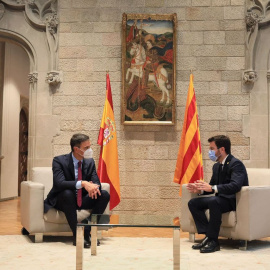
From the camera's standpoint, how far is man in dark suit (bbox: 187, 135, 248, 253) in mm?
4711

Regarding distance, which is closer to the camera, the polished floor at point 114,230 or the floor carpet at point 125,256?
the floor carpet at point 125,256

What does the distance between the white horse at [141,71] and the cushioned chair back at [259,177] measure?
85.1 inches

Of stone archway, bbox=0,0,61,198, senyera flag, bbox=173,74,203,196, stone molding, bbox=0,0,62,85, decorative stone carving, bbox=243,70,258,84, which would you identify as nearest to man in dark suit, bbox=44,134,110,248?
senyera flag, bbox=173,74,203,196

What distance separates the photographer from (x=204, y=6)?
24.7 feet

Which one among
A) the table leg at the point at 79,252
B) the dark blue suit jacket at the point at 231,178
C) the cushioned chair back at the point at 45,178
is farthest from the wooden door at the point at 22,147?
the table leg at the point at 79,252

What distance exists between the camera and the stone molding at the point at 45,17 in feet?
25.0

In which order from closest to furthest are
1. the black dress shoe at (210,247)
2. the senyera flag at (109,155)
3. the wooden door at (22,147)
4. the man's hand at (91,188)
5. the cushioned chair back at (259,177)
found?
the black dress shoe at (210,247) → the man's hand at (91,188) → the cushioned chair back at (259,177) → the senyera flag at (109,155) → the wooden door at (22,147)

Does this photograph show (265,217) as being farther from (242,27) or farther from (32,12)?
(32,12)

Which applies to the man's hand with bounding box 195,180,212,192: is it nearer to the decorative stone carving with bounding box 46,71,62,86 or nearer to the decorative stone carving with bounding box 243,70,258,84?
the decorative stone carving with bounding box 243,70,258,84

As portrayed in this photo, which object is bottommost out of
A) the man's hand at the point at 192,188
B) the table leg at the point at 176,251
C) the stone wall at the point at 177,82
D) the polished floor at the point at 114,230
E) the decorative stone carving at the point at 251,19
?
the polished floor at the point at 114,230

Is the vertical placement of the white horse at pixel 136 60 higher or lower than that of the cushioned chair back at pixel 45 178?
higher

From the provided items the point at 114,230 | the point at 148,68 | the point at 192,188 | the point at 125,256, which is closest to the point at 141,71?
the point at 148,68

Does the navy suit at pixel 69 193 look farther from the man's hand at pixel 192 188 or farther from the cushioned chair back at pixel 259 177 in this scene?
the cushioned chair back at pixel 259 177

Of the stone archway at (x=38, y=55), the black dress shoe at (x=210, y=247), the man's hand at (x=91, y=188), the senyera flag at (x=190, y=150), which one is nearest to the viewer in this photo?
the black dress shoe at (x=210, y=247)
